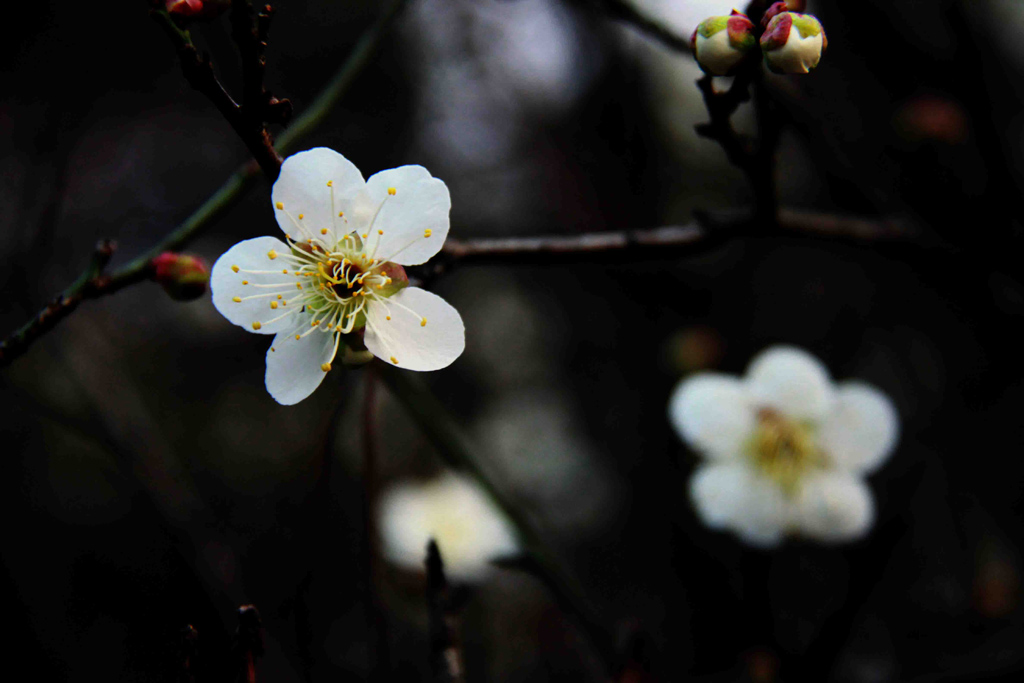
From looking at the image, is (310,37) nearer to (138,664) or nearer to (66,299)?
(138,664)

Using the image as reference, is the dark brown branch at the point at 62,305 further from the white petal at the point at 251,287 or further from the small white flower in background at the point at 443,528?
the small white flower in background at the point at 443,528

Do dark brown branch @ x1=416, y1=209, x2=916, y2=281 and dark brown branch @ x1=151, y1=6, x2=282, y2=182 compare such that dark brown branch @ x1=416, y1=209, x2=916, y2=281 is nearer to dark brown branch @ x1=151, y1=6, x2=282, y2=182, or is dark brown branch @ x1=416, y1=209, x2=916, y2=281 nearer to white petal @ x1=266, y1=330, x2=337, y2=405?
white petal @ x1=266, y1=330, x2=337, y2=405

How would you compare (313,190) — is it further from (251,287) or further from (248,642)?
(248,642)

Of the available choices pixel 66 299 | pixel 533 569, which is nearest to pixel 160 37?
pixel 66 299

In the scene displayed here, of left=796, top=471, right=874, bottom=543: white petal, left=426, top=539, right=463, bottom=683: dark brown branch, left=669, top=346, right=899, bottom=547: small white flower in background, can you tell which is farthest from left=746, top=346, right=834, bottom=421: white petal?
left=426, top=539, right=463, bottom=683: dark brown branch

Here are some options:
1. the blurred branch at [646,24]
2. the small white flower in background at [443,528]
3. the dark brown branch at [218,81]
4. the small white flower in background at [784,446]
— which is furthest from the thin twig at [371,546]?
the small white flower in background at [443,528]
